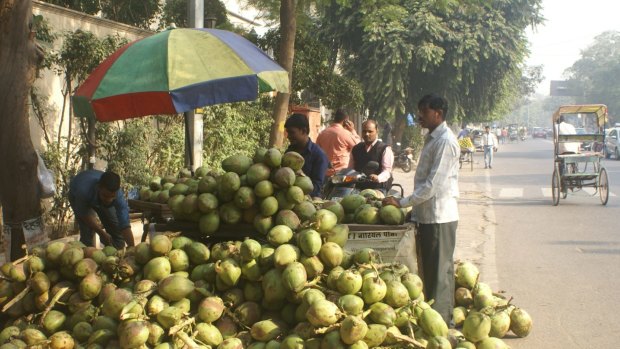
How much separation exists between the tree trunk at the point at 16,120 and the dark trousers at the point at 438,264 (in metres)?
3.23

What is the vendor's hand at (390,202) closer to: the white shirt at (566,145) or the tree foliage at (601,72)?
the white shirt at (566,145)

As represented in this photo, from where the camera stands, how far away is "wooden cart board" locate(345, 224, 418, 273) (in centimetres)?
454

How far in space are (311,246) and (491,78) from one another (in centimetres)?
2212

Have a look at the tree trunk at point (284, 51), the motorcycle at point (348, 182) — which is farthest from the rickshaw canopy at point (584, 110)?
the motorcycle at point (348, 182)

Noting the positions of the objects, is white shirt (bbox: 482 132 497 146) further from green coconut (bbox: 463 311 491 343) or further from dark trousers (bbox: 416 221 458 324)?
green coconut (bbox: 463 311 491 343)

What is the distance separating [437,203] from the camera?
16.4 feet

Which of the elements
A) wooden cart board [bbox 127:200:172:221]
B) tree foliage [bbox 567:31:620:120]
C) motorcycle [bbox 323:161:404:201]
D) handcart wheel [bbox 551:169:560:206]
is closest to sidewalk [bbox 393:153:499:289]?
handcart wheel [bbox 551:169:560:206]

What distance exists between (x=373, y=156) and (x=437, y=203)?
304 cm

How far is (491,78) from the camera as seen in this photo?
968 inches

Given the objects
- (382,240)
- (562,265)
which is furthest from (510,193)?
(382,240)

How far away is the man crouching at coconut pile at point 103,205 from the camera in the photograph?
584 cm

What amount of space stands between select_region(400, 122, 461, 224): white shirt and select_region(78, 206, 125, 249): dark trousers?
2960mm

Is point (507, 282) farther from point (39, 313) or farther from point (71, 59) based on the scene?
point (71, 59)

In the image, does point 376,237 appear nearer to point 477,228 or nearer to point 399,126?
point 477,228
